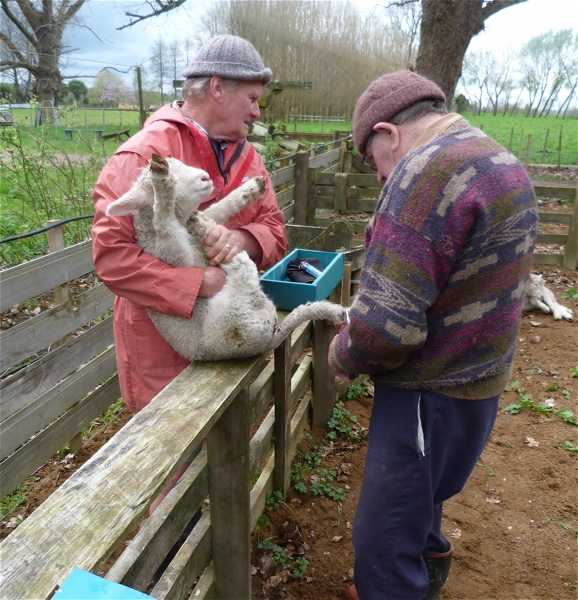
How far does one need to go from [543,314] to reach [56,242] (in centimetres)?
557

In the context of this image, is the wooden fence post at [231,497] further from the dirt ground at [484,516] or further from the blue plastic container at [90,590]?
the blue plastic container at [90,590]

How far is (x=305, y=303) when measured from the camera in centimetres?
233

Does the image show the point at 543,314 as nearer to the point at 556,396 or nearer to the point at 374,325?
the point at 556,396

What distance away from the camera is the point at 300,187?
7.63 metres

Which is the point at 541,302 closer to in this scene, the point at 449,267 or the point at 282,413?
the point at 282,413

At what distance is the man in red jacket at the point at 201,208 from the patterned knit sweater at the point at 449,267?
689mm

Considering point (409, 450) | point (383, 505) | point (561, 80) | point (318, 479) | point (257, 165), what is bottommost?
point (318, 479)

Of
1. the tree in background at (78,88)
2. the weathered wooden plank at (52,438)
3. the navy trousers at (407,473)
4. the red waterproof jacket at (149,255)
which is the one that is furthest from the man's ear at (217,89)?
the tree in background at (78,88)

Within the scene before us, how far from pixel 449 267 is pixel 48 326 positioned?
8.11 ft

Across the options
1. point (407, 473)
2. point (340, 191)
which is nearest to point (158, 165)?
point (407, 473)

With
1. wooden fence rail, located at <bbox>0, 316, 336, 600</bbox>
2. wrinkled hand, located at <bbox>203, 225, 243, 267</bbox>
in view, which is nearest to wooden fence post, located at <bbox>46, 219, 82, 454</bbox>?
wooden fence rail, located at <bbox>0, 316, 336, 600</bbox>

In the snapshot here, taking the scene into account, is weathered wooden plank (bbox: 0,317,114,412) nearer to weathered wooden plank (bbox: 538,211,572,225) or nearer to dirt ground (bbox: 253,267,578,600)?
dirt ground (bbox: 253,267,578,600)

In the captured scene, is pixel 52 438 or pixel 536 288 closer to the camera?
pixel 52 438

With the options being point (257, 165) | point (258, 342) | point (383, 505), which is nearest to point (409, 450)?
point (383, 505)
